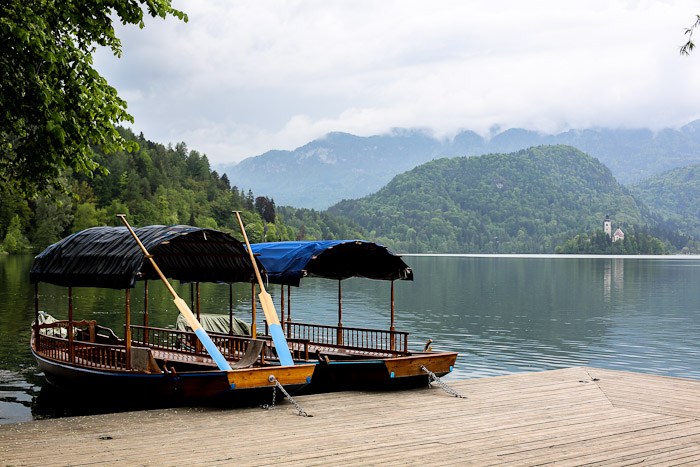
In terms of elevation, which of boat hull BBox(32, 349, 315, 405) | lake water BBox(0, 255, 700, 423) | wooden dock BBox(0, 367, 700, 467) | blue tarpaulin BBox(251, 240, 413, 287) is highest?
blue tarpaulin BBox(251, 240, 413, 287)

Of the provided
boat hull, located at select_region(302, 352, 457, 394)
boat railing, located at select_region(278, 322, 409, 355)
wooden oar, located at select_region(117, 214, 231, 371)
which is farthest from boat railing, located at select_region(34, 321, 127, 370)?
boat railing, located at select_region(278, 322, 409, 355)

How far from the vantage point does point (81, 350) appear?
726 inches

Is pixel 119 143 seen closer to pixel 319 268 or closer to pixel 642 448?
pixel 319 268

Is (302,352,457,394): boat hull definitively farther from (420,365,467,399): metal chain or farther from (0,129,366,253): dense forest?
(0,129,366,253): dense forest

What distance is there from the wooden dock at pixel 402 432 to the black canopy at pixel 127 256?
344 cm

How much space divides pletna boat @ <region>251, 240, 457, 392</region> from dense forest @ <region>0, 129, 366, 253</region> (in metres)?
55.9

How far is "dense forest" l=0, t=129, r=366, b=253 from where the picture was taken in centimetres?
9325

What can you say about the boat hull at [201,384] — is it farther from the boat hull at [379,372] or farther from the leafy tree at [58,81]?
the leafy tree at [58,81]

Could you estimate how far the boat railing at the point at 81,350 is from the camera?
16328 mm

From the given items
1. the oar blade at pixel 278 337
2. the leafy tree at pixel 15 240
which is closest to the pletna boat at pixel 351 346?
the oar blade at pixel 278 337

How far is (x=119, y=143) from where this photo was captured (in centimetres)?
1252

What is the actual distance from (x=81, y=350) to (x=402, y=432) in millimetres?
9604

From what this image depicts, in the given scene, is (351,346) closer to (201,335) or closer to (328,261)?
(328,261)

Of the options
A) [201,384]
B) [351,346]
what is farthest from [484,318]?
[201,384]
